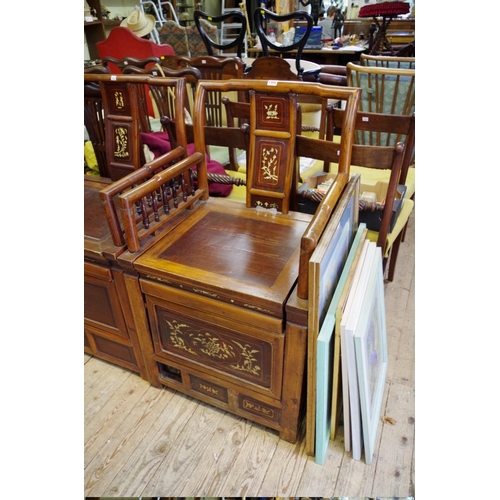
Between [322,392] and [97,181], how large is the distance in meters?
1.31

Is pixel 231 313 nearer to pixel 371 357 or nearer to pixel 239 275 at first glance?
pixel 239 275

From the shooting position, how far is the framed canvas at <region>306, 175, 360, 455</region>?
88 centimetres

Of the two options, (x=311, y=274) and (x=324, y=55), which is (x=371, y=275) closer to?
(x=311, y=274)

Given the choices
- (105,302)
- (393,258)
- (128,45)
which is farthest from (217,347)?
(128,45)

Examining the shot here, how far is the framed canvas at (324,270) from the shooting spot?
884 mm

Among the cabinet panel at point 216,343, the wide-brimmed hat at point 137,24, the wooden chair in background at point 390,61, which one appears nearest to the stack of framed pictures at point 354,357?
the cabinet panel at point 216,343

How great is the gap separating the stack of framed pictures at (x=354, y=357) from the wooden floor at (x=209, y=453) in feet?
0.19

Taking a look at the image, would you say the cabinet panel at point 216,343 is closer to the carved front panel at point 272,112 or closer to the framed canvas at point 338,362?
the framed canvas at point 338,362

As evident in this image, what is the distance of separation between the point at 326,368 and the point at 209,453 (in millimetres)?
526

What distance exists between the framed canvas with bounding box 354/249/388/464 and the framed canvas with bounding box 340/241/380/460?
1 cm

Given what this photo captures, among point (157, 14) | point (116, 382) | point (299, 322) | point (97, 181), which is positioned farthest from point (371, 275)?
point (157, 14)

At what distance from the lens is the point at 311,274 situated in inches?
34.1

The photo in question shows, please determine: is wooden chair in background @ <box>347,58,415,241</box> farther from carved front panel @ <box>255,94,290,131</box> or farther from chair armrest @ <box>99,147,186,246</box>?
chair armrest @ <box>99,147,186,246</box>

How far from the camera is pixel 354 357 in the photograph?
1.00 m
